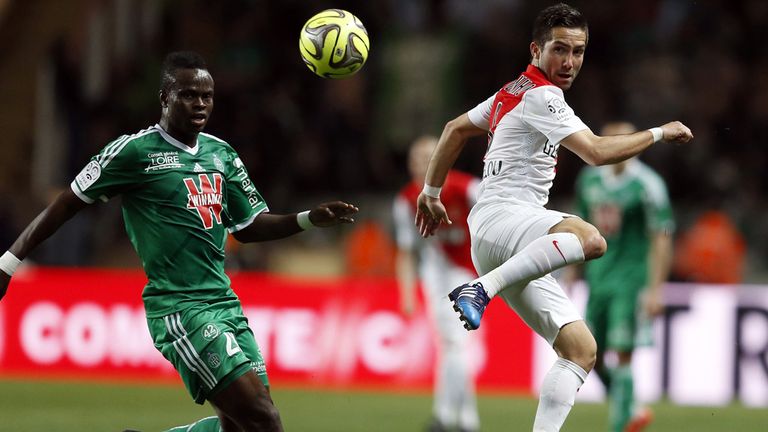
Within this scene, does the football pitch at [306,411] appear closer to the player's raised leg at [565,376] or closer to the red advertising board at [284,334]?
the red advertising board at [284,334]

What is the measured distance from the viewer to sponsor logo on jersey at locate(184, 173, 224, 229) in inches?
251

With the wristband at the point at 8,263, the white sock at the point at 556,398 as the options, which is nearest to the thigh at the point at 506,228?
the white sock at the point at 556,398

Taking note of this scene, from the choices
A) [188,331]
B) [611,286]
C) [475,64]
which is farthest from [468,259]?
[475,64]

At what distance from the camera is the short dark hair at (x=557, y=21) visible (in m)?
6.39

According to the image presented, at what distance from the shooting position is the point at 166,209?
632 centimetres

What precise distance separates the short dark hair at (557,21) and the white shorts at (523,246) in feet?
2.82

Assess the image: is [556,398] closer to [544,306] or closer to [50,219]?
[544,306]

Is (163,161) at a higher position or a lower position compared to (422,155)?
lower

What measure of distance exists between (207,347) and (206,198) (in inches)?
30.5

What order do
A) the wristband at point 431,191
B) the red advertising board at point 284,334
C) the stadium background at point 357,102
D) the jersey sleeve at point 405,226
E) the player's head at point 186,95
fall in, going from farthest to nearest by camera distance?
the stadium background at point 357,102 → the red advertising board at point 284,334 → the jersey sleeve at point 405,226 → the wristband at point 431,191 → the player's head at point 186,95

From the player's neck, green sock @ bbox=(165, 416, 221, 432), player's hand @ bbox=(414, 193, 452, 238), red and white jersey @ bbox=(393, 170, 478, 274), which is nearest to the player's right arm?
player's hand @ bbox=(414, 193, 452, 238)

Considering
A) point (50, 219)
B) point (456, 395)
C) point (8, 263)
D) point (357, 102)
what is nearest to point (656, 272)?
point (456, 395)

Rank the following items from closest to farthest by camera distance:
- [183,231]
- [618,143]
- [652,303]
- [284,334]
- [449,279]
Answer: [618,143] → [183,231] → [652,303] → [449,279] → [284,334]

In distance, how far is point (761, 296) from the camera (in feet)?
42.9
